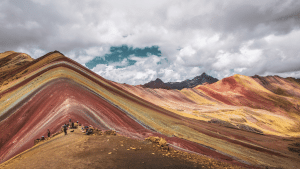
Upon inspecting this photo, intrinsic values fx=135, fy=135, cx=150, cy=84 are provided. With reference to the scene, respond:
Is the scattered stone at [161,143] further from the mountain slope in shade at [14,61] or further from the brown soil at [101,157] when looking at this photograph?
the mountain slope in shade at [14,61]

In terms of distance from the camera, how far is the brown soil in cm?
724

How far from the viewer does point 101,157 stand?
307 inches

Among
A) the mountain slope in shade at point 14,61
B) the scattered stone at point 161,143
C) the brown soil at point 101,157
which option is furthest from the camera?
the mountain slope in shade at point 14,61

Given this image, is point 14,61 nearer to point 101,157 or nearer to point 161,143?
point 101,157

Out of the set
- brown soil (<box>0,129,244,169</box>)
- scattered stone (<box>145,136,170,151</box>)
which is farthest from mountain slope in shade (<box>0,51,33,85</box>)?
scattered stone (<box>145,136,170,151</box>)

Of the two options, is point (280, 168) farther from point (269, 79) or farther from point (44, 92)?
point (269, 79)

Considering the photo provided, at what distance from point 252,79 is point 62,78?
166 m

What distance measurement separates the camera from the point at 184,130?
2938cm

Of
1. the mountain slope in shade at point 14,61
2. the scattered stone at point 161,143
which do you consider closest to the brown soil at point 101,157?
the scattered stone at point 161,143

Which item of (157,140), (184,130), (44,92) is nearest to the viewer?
(157,140)

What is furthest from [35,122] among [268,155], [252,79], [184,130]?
[252,79]

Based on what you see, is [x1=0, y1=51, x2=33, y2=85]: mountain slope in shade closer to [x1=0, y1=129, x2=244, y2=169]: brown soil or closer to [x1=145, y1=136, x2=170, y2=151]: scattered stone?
[x1=0, y1=129, x2=244, y2=169]: brown soil

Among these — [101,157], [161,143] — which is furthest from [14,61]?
[161,143]

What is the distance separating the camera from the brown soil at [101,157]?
7.24m
